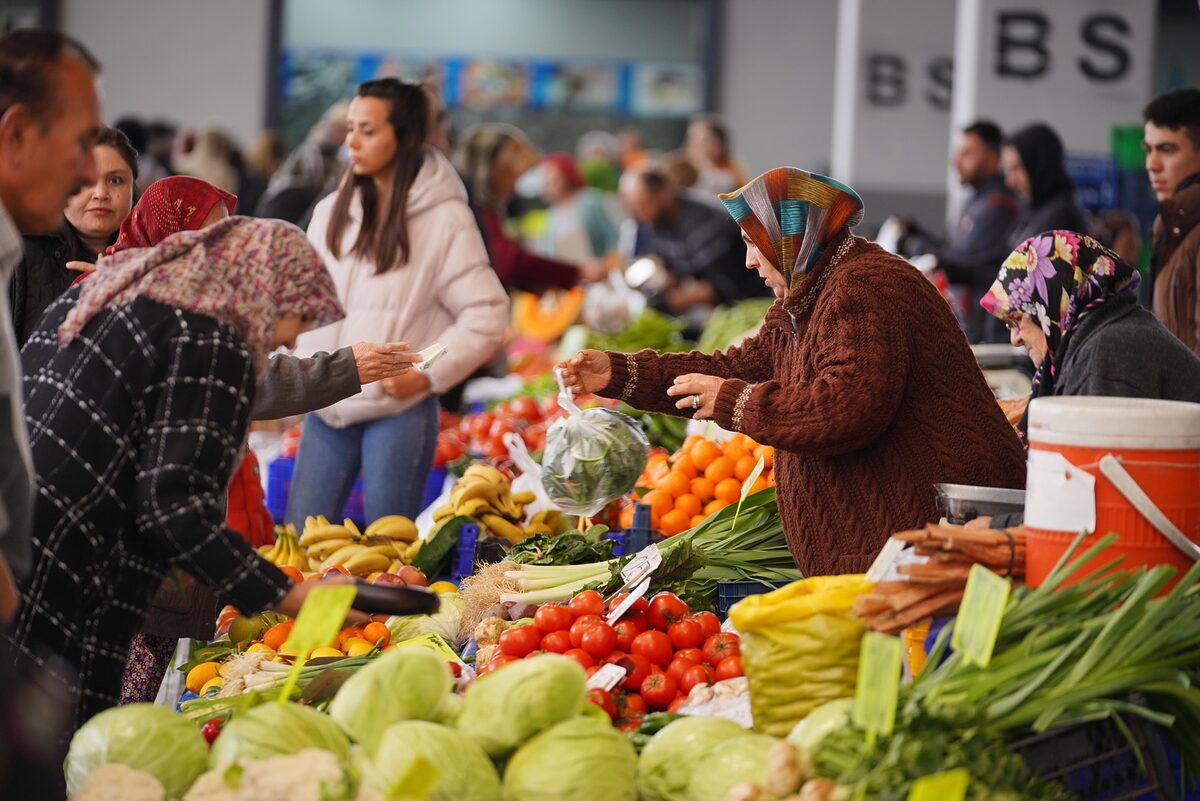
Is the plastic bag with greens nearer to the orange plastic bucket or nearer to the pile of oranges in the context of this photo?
the pile of oranges

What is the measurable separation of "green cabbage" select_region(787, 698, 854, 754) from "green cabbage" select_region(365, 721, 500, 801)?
0.49m

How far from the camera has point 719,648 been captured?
317 cm

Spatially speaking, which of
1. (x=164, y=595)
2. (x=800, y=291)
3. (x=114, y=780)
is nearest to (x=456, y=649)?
(x=164, y=595)

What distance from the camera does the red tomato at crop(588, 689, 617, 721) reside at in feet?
9.34

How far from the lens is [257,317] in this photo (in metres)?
2.55

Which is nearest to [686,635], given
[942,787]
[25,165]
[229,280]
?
[942,787]

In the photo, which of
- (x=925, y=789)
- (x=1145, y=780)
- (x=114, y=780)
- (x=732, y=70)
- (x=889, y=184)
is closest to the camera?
(x=925, y=789)

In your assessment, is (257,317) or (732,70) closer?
(257,317)

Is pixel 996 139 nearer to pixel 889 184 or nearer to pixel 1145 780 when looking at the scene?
pixel 889 184

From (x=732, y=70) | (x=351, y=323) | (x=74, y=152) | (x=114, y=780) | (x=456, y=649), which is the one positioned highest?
(x=732, y=70)

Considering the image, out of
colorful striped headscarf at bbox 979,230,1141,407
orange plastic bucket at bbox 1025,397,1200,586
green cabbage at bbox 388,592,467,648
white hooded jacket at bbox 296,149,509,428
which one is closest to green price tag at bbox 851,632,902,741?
orange plastic bucket at bbox 1025,397,1200,586

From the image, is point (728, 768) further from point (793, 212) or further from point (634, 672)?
point (793, 212)

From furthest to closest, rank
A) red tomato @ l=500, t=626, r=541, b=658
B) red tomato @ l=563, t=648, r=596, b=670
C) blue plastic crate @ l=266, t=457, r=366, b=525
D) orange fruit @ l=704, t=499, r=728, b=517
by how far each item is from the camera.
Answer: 1. blue plastic crate @ l=266, t=457, r=366, b=525
2. orange fruit @ l=704, t=499, r=728, b=517
3. red tomato @ l=500, t=626, r=541, b=658
4. red tomato @ l=563, t=648, r=596, b=670

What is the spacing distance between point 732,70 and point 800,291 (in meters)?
14.9
